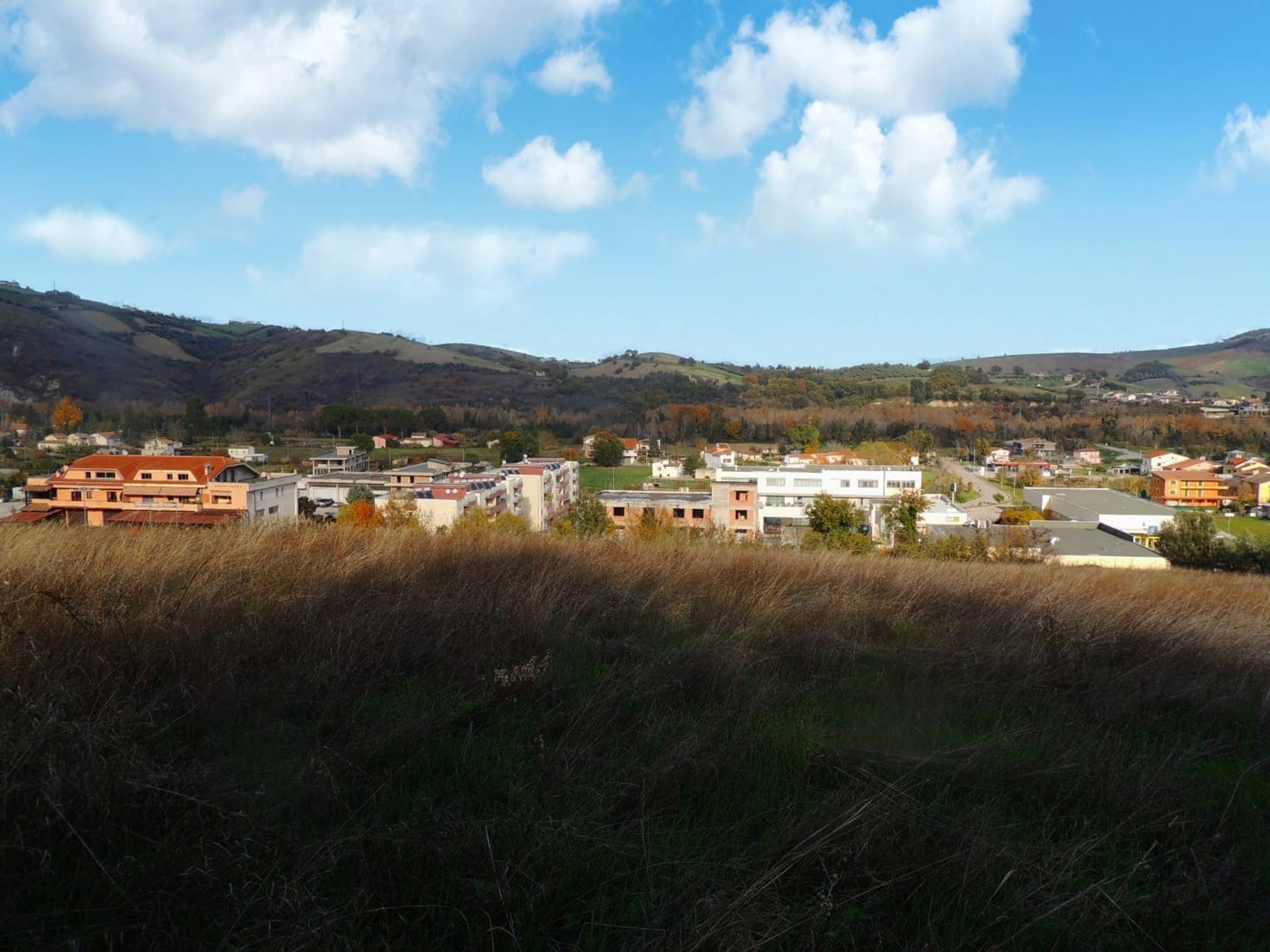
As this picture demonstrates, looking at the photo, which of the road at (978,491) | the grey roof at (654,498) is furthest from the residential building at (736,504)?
the road at (978,491)

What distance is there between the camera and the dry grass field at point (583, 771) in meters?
1.26

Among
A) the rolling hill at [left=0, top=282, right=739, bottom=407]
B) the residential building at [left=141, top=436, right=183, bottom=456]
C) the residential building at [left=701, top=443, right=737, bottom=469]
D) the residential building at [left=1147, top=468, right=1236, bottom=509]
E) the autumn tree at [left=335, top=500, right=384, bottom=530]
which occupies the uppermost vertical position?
the rolling hill at [left=0, top=282, right=739, bottom=407]

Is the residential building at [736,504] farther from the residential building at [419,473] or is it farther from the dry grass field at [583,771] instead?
the dry grass field at [583,771]

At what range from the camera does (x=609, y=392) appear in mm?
68375

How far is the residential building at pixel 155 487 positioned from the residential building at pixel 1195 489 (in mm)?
38975

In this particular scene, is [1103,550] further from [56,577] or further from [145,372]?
[145,372]

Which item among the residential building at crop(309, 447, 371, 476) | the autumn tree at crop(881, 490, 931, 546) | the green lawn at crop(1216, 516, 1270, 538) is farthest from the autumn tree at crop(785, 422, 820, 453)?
the autumn tree at crop(881, 490, 931, 546)

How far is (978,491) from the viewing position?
37.8 meters

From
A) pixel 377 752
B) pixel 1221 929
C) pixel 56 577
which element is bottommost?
pixel 1221 929

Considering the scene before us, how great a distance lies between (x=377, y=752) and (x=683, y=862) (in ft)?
2.57

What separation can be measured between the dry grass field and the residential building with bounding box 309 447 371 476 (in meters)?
24.4

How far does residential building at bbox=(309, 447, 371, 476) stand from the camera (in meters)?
26.4

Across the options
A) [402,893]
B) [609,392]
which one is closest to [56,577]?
[402,893]

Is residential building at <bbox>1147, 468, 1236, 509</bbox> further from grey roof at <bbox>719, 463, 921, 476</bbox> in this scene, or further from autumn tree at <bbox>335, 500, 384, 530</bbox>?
autumn tree at <bbox>335, 500, 384, 530</bbox>
